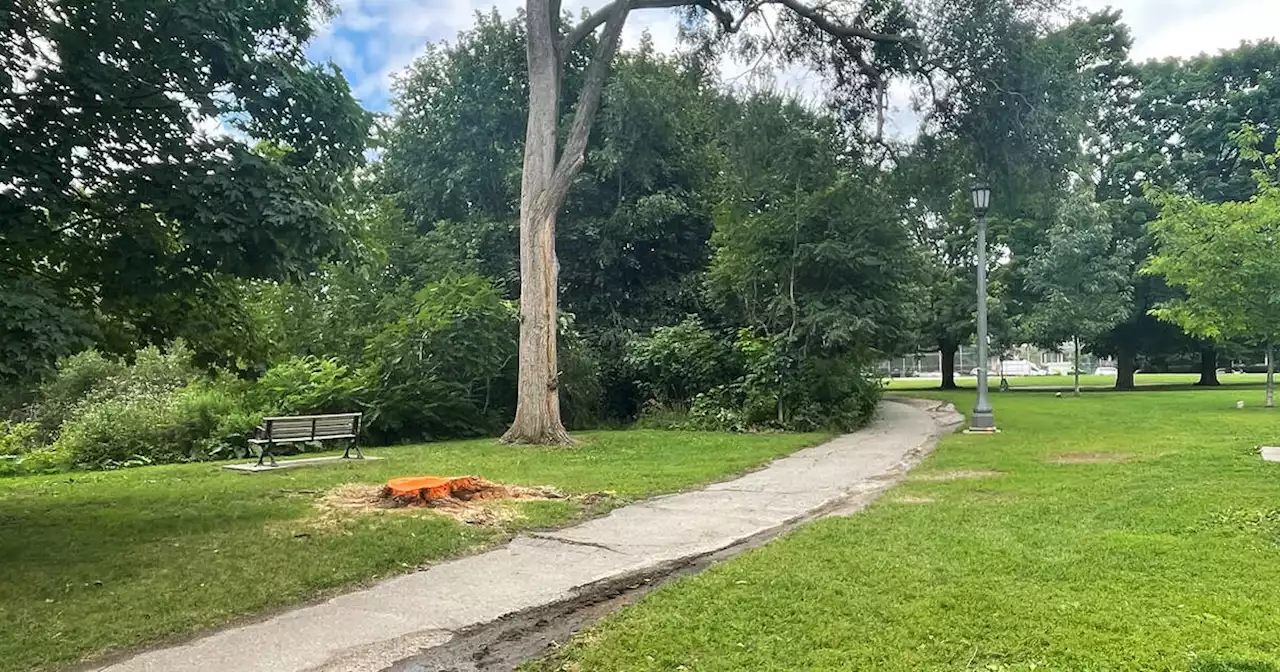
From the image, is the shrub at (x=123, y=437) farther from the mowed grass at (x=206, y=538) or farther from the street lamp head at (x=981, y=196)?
the street lamp head at (x=981, y=196)

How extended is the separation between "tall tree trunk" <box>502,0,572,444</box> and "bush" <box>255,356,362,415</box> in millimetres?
4312

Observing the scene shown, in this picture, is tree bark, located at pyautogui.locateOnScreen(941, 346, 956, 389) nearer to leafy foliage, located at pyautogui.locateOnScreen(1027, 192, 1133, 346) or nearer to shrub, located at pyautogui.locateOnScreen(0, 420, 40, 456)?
leafy foliage, located at pyautogui.locateOnScreen(1027, 192, 1133, 346)

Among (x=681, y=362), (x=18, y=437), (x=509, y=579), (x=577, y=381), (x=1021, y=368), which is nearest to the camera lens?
(x=509, y=579)

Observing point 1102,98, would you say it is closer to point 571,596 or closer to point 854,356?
point 854,356

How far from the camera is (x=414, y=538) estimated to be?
7.05 meters

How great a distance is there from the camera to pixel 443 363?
62.0 feet

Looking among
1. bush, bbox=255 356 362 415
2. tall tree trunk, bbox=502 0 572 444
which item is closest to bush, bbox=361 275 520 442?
bush, bbox=255 356 362 415

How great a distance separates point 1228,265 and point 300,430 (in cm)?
2247

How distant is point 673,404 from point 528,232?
652 centimetres

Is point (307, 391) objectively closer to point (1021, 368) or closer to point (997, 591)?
point (997, 591)

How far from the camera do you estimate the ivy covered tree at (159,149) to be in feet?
21.0

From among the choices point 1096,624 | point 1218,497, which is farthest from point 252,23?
point 1218,497

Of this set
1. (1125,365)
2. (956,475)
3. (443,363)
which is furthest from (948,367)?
(956,475)

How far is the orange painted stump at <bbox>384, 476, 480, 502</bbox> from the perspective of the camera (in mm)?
8617
